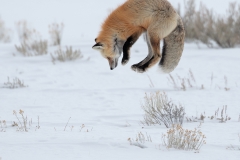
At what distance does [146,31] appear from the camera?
443 cm

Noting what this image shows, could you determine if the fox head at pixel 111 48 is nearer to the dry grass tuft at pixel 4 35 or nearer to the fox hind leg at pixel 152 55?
the fox hind leg at pixel 152 55

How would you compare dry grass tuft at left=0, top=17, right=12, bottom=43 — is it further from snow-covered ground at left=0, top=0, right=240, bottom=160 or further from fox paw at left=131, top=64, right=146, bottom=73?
fox paw at left=131, top=64, right=146, bottom=73

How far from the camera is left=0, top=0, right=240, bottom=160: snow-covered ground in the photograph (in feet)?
16.0

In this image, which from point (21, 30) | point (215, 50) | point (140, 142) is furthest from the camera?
point (21, 30)

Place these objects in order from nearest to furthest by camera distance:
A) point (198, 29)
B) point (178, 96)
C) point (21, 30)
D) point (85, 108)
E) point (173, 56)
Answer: point (173, 56)
point (85, 108)
point (178, 96)
point (198, 29)
point (21, 30)

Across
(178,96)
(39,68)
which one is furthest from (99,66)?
(178,96)

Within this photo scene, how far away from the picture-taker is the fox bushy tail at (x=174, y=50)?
4434 mm

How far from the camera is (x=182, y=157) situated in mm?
4699

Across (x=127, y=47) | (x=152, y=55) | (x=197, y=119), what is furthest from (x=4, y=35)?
(x=152, y=55)

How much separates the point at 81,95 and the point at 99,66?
2913 millimetres

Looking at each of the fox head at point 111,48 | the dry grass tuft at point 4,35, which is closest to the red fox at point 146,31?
the fox head at point 111,48

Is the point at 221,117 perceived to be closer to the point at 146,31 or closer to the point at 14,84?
the point at 146,31

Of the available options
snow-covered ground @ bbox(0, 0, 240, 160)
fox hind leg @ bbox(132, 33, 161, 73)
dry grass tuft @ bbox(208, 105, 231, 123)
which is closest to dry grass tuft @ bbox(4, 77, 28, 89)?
snow-covered ground @ bbox(0, 0, 240, 160)

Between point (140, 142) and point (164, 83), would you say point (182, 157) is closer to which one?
point (140, 142)
